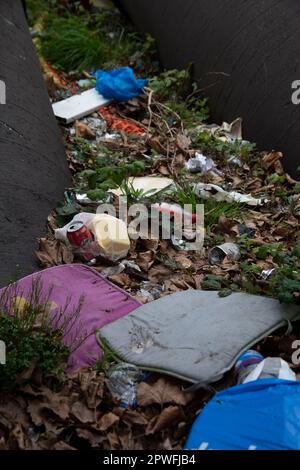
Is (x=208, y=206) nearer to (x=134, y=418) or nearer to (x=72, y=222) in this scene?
(x=72, y=222)

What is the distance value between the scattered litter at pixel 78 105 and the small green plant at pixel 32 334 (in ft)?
8.17

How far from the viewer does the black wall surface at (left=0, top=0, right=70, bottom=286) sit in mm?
3445

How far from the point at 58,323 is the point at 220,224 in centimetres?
136

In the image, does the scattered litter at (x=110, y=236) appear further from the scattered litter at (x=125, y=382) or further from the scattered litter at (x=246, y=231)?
the scattered litter at (x=125, y=382)

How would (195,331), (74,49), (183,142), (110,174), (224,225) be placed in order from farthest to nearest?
(74,49)
(183,142)
(110,174)
(224,225)
(195,331)

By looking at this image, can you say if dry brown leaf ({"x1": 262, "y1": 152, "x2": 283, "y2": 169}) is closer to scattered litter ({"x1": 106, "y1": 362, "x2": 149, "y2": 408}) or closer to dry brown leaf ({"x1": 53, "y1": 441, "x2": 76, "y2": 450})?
scattered litter ({"x1": 106, "y1": 362, "x2": 149, "y2": 408})

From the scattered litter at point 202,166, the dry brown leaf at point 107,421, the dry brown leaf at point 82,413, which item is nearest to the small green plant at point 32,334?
the dry brown leaf at point 82,413

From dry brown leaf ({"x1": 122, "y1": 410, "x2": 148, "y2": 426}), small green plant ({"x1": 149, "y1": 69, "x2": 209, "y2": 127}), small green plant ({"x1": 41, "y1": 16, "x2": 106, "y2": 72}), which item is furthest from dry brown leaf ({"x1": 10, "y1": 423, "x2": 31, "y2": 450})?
small green plant ({"x1": 41, "y1": 16, "x2": 106, "y2": 72})

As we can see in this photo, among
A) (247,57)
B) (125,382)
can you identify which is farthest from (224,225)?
(247,57)

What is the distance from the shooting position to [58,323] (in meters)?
2.96

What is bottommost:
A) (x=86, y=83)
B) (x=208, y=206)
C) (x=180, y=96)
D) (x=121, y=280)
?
(x=121, y=280)

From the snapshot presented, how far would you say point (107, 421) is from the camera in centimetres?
250

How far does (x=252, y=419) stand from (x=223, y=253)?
1.49 meters

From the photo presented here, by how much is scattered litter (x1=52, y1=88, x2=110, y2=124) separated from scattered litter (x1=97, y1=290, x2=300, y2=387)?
99.4 inches
